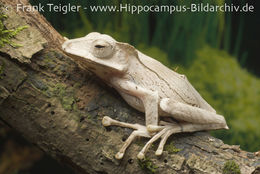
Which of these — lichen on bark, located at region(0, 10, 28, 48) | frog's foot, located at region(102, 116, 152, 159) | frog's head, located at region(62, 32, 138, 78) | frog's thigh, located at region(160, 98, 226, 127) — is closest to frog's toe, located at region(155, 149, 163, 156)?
frog's foot, located at region(102, 116, 152, 159)

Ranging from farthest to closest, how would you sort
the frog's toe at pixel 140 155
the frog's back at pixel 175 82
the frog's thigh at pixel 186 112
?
the frog's back at pixel 175 82 < the frog's thigh at pixel 186 112 < the frog's toe at pixel 140 155

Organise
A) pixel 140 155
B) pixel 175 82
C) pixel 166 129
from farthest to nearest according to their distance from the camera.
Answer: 1. pixel 175 82
2. pixel 166 129
3. pixel 140 155

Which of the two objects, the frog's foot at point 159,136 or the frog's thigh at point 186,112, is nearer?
the frog's foot at point 159,136

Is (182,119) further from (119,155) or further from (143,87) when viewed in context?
(119,155)

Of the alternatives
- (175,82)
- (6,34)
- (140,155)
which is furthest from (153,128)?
(6,34)

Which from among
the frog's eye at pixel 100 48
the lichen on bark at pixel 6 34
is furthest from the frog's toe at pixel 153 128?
the lichen on bark at pixel 6 34

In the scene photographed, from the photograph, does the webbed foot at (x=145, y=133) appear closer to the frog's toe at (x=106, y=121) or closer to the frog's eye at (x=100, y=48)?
the frog's toe at (x=106, y=121)
